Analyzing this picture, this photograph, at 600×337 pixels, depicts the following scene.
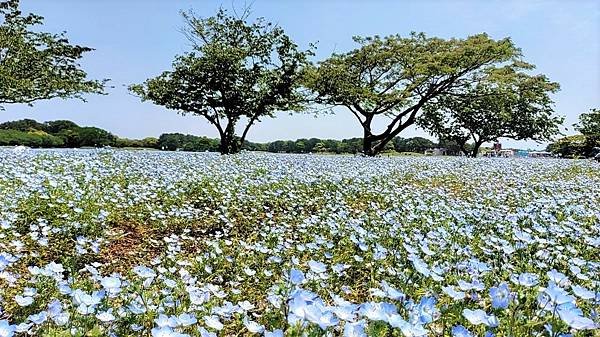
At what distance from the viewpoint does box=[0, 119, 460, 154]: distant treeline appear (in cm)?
2164

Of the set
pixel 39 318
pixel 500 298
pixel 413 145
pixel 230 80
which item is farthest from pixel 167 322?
pixel 413 145

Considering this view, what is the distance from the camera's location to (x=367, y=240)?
3.55m

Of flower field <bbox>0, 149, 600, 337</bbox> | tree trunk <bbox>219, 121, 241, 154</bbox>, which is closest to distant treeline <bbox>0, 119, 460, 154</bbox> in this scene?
tree trunk <bbox>219, 121, 241, 154</bbox>

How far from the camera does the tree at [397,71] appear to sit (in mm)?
21266

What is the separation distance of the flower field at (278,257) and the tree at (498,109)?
58.1 feet

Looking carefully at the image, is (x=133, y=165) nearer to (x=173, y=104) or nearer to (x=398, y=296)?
(x=398, y=296)

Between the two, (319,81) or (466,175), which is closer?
(466,175)

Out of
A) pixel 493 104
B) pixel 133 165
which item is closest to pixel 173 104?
pixel 133 165

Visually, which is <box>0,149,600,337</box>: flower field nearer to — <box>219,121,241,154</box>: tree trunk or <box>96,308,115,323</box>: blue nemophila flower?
<box>96,308,115,323</box>: blue nemophila flower

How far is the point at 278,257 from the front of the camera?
10.7 feet

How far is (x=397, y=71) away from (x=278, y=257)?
2092 cm

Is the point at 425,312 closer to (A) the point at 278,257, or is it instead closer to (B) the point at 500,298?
(B) the point at 500,298

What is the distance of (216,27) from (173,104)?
3.63 meters

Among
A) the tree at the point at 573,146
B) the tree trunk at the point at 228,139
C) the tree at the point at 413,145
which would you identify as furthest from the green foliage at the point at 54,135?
the tree at the point at 413,145
